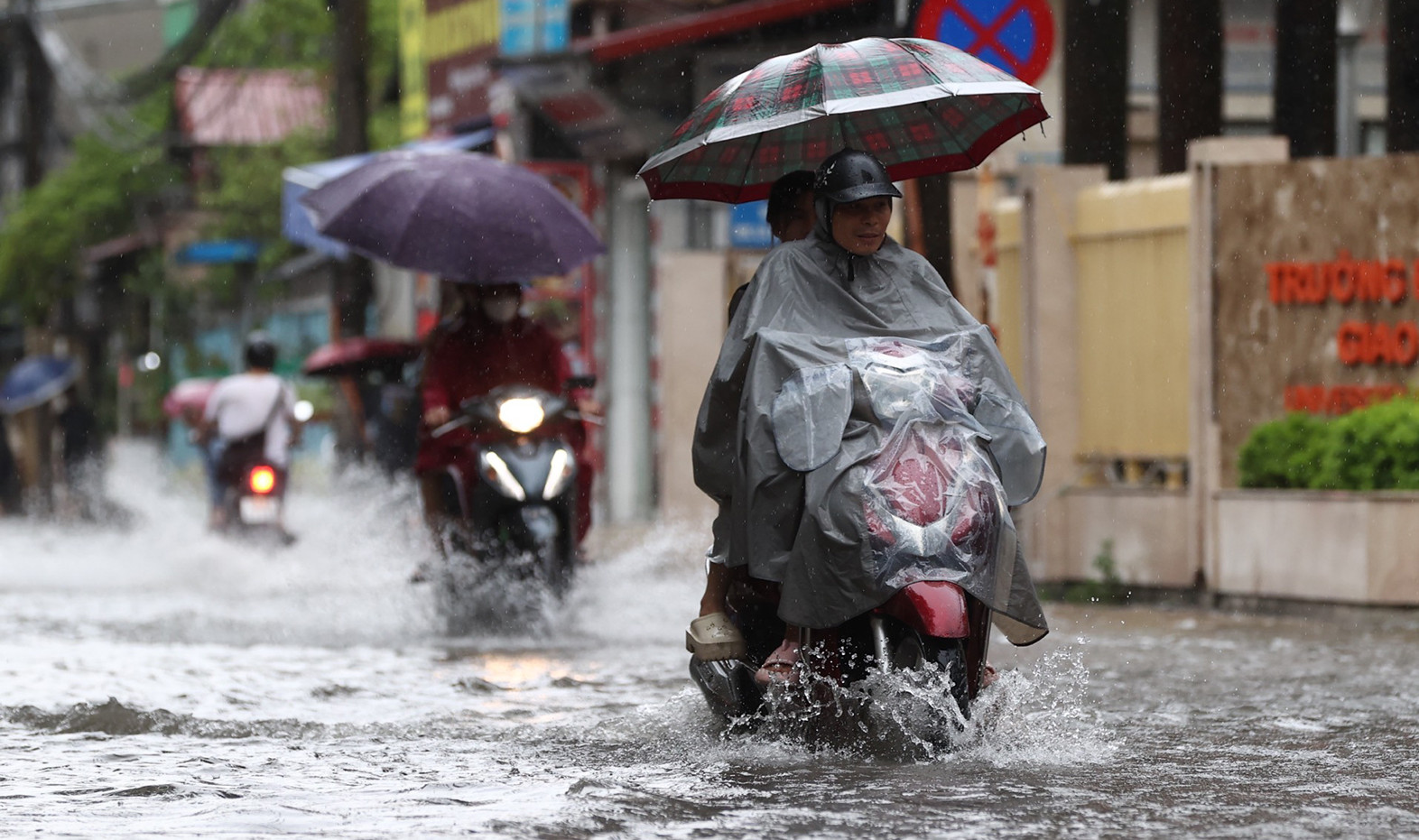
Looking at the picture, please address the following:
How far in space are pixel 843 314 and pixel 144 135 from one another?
145 ft

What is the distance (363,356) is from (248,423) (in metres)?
0.83

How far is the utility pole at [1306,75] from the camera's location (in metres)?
15.3

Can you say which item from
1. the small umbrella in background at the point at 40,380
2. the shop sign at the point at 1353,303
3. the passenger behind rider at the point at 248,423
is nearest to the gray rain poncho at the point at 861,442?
the shop sign at the point at 1353,303

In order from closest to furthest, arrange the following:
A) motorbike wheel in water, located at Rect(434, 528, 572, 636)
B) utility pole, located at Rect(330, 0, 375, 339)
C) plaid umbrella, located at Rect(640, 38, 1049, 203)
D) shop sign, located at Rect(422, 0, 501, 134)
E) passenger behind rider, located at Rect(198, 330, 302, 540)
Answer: plaid umbrella, located at Rect(640, 38, 1049, 203), motorbike wheel in water, located at Rect(434, 528, 572, 636), passenger behind rider, located at Rect(198, 330, 302, 540), utility pole, located at Rect(330, 0, 375, 339), shop sign, located at Rect(422, 0, 501, 134)

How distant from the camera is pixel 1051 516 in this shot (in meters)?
13.4

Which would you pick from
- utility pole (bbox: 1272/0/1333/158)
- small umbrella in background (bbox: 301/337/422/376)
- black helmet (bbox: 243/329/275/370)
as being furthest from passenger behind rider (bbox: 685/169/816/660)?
black helmet (bbox: 243/329/275/370)

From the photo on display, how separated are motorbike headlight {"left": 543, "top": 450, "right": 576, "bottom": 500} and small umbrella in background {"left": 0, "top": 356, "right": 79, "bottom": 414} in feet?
52.8

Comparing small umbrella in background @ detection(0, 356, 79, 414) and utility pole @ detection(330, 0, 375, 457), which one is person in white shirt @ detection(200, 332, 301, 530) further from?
small umbrella in background @ detection(0, 356, 79, 414)

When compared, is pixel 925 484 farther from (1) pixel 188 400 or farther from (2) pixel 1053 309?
(1) pixel 188 400

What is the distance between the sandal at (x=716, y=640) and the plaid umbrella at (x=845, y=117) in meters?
1.34

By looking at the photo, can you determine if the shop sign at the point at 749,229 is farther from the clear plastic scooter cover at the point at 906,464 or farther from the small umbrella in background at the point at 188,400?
the clear plastic scooter cover at the point at 906,464

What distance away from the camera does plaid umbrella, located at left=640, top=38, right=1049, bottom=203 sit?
6.87 meters

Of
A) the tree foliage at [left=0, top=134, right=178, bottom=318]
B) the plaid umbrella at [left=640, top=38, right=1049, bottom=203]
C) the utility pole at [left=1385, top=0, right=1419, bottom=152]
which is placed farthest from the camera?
the tree foliage at [left=0, top=134, right=178, bottom=318]

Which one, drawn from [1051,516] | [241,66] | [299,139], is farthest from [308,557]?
[241,66]
